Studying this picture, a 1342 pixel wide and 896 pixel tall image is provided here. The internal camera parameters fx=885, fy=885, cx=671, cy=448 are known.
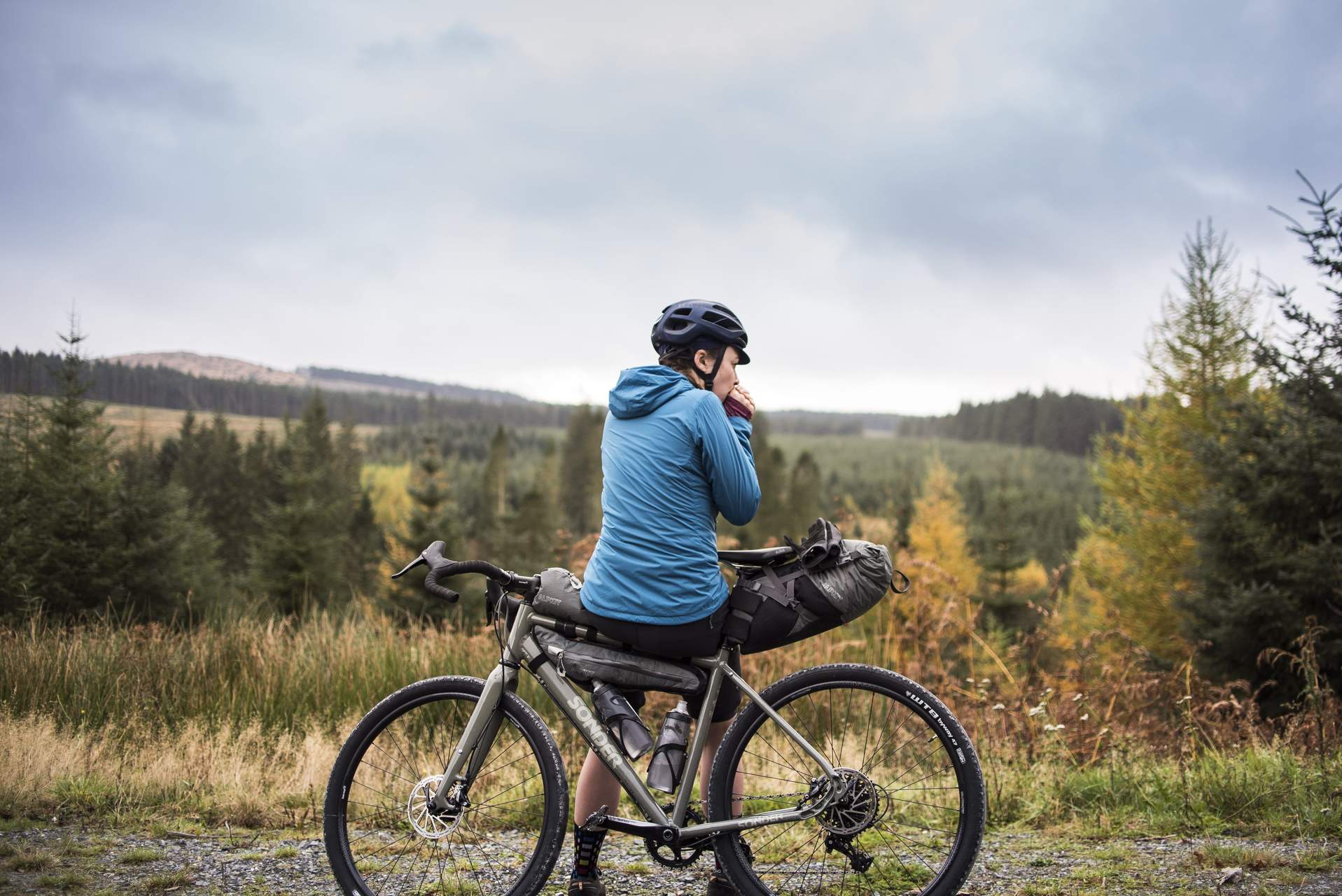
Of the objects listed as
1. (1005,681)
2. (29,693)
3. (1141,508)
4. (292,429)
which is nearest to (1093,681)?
(1005,681)

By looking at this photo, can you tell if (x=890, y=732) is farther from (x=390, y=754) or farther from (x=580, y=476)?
(x=580, y=476)

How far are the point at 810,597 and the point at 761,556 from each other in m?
0.25

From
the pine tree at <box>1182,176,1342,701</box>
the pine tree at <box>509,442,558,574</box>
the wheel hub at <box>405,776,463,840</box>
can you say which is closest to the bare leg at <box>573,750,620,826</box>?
the wheel hub at <box>405,776,463,840</box>

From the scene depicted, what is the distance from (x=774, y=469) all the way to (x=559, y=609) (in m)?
77.8

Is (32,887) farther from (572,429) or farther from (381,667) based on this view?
(572,429)

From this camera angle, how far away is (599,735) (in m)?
3.14

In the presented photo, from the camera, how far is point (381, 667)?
21.8 feet

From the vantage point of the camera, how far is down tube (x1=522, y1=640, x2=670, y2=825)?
3.03 metres

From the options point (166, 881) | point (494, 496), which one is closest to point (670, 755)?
point (166, 881)

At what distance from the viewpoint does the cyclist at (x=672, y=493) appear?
9.84 ft

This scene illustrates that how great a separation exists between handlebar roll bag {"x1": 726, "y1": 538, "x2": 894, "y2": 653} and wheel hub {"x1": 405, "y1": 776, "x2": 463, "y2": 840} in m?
1.21

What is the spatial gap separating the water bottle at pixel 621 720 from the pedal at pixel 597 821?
235mm

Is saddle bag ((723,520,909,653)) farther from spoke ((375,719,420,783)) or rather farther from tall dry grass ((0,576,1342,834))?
tall dry grass ((0,576,1342,834))

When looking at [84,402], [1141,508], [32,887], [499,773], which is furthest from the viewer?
[1141,508]
